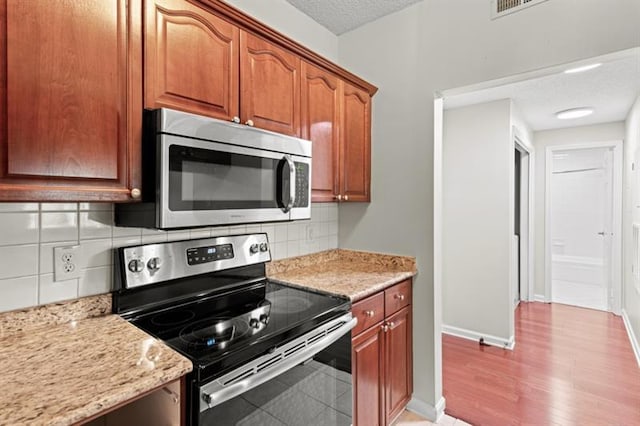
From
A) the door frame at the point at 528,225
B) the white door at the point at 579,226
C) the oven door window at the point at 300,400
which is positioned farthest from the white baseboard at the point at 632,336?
the oven door window at the point at 300,400

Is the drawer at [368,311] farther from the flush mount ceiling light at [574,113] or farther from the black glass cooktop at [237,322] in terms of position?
the flush mount ceiling light at [574,113]

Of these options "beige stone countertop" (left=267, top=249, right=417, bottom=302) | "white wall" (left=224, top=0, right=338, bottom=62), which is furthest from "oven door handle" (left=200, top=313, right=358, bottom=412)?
"white wall" (left=224, top=0, right=338, bottom=62)

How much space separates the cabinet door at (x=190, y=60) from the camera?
46.8 inches

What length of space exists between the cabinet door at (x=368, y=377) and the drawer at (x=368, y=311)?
0.04 meters

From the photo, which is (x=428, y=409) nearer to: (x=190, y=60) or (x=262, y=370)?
(x=262, y=370)

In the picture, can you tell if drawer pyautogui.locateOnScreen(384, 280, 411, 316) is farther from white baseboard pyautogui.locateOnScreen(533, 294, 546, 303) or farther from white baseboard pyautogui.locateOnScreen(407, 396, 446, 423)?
white baseboard pyautogui.locateOnScreen(533, 294, 546, 303)

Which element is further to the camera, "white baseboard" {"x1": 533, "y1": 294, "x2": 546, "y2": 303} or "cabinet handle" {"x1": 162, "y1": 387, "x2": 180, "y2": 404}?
"white baseboard" {"x1": 533, "y1": 294, "x2": 546, "y2": 303}

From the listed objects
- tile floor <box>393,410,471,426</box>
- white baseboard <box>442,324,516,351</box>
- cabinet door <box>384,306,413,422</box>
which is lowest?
tile floor <box>393,410,471,426</box>

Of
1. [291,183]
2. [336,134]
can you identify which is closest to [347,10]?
[336,134]

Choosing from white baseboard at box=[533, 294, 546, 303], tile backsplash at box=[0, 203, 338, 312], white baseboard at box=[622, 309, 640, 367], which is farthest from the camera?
white baseboard at box=[533, 294, 546, 303]

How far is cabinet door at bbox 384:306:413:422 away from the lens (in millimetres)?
1923

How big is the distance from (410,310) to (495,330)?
5.03 ft

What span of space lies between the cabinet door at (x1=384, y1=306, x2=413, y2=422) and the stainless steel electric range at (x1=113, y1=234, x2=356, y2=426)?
A: 456 millimetres

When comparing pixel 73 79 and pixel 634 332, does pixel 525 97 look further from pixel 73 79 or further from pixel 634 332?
pixel 73 79
